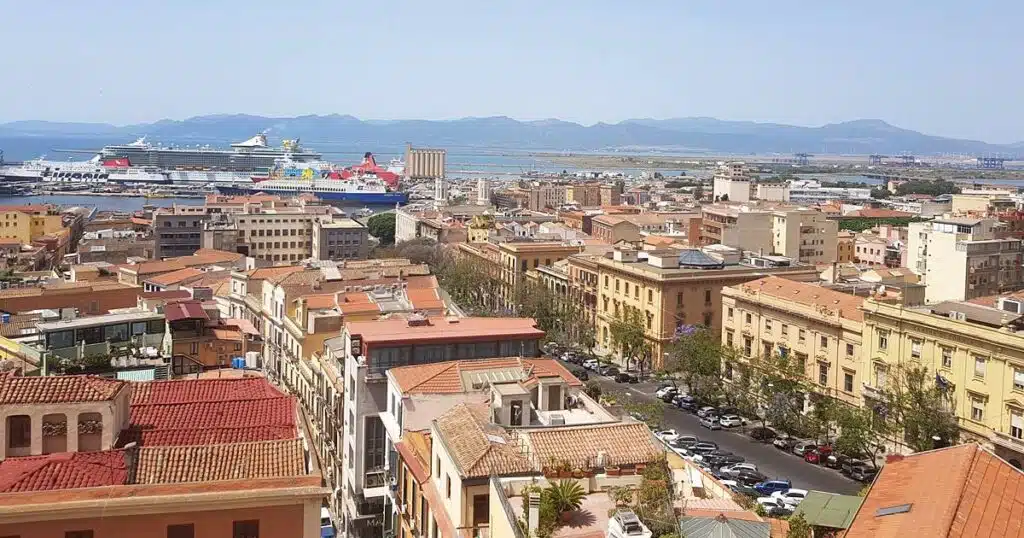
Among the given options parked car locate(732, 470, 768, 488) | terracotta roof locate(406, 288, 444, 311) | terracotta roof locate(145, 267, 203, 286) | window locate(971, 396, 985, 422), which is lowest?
parked car locate(732, 470, 768, 488)

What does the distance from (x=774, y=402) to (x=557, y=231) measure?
1813 inches

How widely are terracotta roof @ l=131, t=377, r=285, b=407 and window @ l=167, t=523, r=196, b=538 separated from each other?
4410mm

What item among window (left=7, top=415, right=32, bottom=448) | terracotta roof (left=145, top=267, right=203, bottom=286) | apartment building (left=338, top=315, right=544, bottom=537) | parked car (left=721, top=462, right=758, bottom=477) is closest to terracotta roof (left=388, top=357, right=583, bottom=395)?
apartment building (left=338, top=315, right=544, bottom=537)

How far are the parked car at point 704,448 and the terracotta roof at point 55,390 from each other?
22.9 m

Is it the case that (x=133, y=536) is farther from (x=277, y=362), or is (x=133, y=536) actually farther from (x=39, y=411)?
(x=277, y=362)

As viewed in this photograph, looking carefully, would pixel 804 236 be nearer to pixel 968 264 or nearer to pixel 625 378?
pixel 968 264

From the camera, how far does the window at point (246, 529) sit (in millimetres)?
11820

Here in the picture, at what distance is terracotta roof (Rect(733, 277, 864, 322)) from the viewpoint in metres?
38.3

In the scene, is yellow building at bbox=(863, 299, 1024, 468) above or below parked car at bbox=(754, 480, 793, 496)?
above

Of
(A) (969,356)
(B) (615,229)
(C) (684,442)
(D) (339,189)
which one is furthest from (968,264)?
(D) (339,189)

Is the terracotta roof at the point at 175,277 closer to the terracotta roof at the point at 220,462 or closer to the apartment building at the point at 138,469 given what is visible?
the apartment building at the point at 138,469

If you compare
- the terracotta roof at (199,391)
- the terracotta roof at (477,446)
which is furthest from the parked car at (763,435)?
the terracotta roof at (199,391)

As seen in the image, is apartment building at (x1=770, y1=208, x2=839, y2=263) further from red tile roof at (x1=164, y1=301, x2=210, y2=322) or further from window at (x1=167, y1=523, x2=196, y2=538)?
window at (x1=167, y1=523, x2=196, y2=538)

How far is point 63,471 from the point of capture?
39.7 ft
